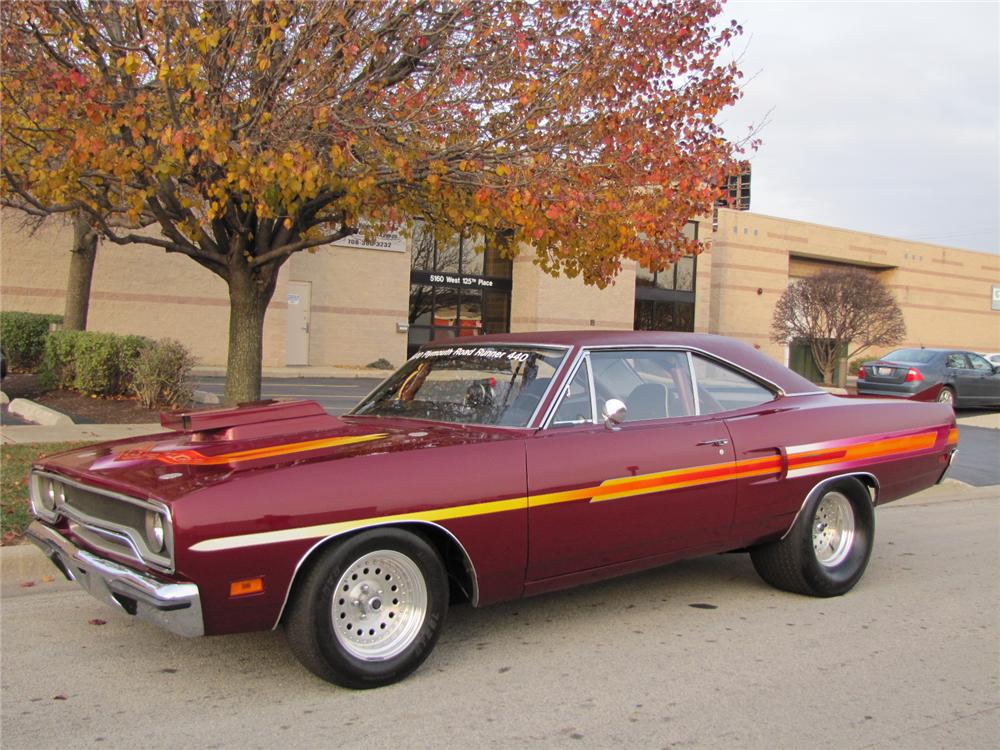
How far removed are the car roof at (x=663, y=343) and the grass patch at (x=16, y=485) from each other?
304cm

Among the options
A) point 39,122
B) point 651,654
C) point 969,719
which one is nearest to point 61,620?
point 651,654

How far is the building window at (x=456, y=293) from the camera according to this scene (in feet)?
98.1

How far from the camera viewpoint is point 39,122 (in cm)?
657

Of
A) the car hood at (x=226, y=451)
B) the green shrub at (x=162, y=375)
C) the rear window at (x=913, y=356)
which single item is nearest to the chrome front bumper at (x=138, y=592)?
the car hood at (x=226, y=451)

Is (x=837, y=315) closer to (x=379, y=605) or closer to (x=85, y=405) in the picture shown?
(x=85, y=405)

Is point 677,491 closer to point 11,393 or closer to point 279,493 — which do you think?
point 279,493

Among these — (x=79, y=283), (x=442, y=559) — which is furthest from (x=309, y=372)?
(x=442, y=559)

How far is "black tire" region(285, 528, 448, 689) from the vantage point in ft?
11.3

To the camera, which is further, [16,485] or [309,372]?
[309,372]

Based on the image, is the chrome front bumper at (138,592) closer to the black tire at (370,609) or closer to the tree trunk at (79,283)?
the black tire at (370,609)

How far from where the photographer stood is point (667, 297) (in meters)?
34.2

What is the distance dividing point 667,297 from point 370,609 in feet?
104

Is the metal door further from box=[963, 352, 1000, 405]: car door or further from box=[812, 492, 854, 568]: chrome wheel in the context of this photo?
box=[812, 492, 854, 568]: chrome wheel

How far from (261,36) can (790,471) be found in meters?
5.43
